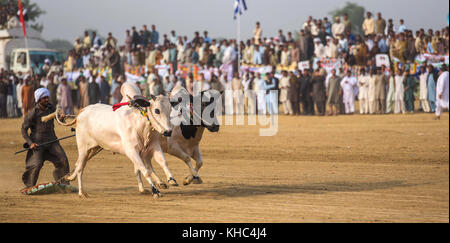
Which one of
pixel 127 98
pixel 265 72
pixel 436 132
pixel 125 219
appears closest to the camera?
pixel 125 219

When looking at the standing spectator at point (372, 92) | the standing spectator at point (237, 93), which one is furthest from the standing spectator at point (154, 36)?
the standing spectator at point (372, 92)

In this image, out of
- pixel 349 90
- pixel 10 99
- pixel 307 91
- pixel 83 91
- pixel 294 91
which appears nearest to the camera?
pixel 349 90

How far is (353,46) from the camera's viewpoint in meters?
26.6

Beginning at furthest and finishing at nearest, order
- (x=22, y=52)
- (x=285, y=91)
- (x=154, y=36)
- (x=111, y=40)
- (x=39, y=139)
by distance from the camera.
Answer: (x=22, y=52), (x=111, y=40), (x=154, y=36), (x=285, y=91), (x=39, y=139)

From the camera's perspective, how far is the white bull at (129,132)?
378 inches

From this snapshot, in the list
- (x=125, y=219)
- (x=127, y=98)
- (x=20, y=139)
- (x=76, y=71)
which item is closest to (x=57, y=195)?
(x=127, y=98)

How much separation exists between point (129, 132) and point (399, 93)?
1683 cm

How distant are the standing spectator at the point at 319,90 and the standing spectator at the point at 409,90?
310cm

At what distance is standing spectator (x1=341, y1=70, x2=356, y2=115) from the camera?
2538cm

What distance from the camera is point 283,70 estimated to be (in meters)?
27.2

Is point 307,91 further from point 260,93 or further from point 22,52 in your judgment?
point 22,52

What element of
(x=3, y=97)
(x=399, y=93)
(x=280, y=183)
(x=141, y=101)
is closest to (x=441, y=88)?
(x=399, y=93)

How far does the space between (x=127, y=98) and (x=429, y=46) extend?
17.5m

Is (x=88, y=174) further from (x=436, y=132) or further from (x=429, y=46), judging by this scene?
(x=429, y=46)
